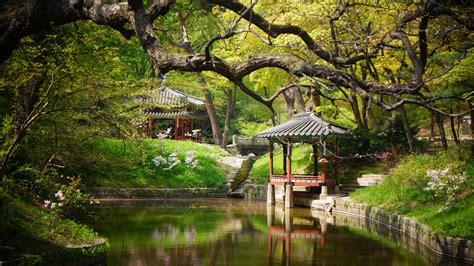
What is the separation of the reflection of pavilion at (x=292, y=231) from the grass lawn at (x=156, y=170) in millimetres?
8885

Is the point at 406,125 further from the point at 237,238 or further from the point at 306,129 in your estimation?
the point at 237,238

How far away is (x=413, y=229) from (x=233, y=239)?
4926 millimetres

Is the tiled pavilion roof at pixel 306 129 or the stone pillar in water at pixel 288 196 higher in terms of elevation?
the tiled pavilion roof at pixel 306 129

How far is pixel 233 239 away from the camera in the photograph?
15664mm

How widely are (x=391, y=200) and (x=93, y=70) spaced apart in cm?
1078

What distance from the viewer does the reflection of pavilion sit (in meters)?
14.0

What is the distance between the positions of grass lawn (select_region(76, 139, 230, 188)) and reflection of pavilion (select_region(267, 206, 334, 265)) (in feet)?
29.2

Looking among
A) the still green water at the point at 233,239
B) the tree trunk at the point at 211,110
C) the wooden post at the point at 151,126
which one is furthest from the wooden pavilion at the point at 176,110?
the still green water at the point at 233,239

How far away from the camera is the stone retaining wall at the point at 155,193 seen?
1128 inches

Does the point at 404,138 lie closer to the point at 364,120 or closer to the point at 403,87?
the point at 364,120

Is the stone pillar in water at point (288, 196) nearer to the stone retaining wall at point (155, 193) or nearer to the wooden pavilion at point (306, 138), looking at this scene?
the wooden pavilion at point (306, 138)

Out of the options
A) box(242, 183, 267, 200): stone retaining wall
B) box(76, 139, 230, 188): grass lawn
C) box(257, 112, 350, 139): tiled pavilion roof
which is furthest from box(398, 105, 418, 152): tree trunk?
box(76, 139, 230, 188): grass lawn

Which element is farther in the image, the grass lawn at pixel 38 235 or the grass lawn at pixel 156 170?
the grass lawn at pixel 156 170

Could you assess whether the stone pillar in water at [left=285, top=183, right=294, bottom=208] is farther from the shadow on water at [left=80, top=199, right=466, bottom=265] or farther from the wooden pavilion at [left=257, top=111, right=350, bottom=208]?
the shadow on water at [left=80, top=199, right=466, bottom=265]
